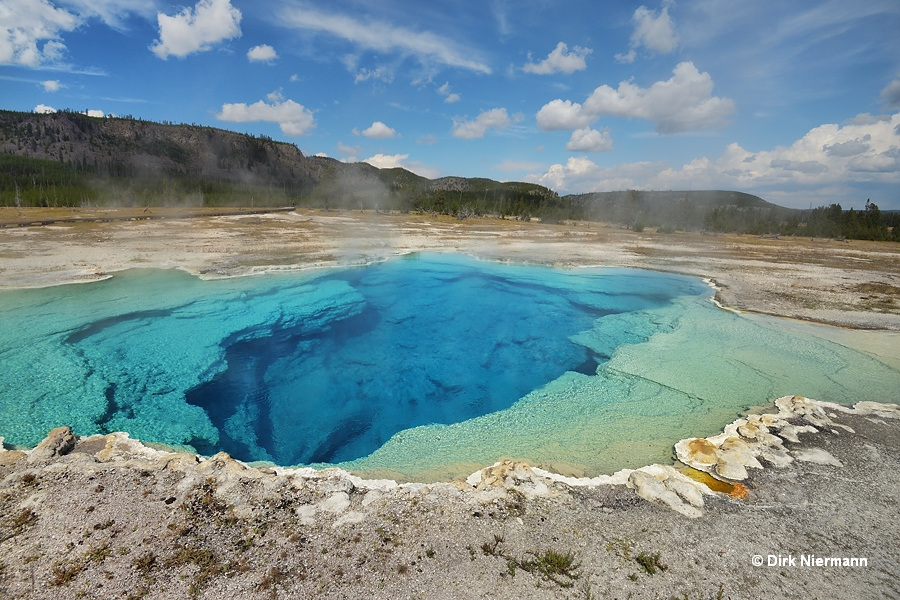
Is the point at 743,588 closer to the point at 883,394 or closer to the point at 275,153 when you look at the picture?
the point at 883,394

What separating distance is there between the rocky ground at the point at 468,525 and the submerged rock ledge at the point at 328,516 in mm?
19

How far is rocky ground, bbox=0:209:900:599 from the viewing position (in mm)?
3977

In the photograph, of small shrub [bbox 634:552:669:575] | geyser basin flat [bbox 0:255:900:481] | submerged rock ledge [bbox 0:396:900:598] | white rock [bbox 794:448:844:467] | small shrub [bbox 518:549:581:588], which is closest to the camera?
submerged rock ledge [bbox 0:396:900:598]

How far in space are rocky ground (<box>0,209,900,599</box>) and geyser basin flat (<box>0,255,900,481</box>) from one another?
1.09 metres

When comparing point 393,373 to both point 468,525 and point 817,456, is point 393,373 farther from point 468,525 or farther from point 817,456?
point 817,456

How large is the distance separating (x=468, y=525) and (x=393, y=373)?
657 cm

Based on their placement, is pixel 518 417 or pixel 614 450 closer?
pixel 614 450

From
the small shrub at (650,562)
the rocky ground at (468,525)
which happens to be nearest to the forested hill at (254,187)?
the rocky ground at (468,525)

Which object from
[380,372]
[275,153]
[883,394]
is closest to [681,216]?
[883,394]

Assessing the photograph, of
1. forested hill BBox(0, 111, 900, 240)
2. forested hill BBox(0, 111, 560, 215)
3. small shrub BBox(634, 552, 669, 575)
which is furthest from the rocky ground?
forested hill BBox(0, 111, 560, 215)

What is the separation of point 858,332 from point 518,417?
12.9 m

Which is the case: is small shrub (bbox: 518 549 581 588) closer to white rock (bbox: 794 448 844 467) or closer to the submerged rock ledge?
the submerged rock ledge

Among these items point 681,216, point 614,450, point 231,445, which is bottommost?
point 231,445

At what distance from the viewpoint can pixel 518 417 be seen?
8.52m
